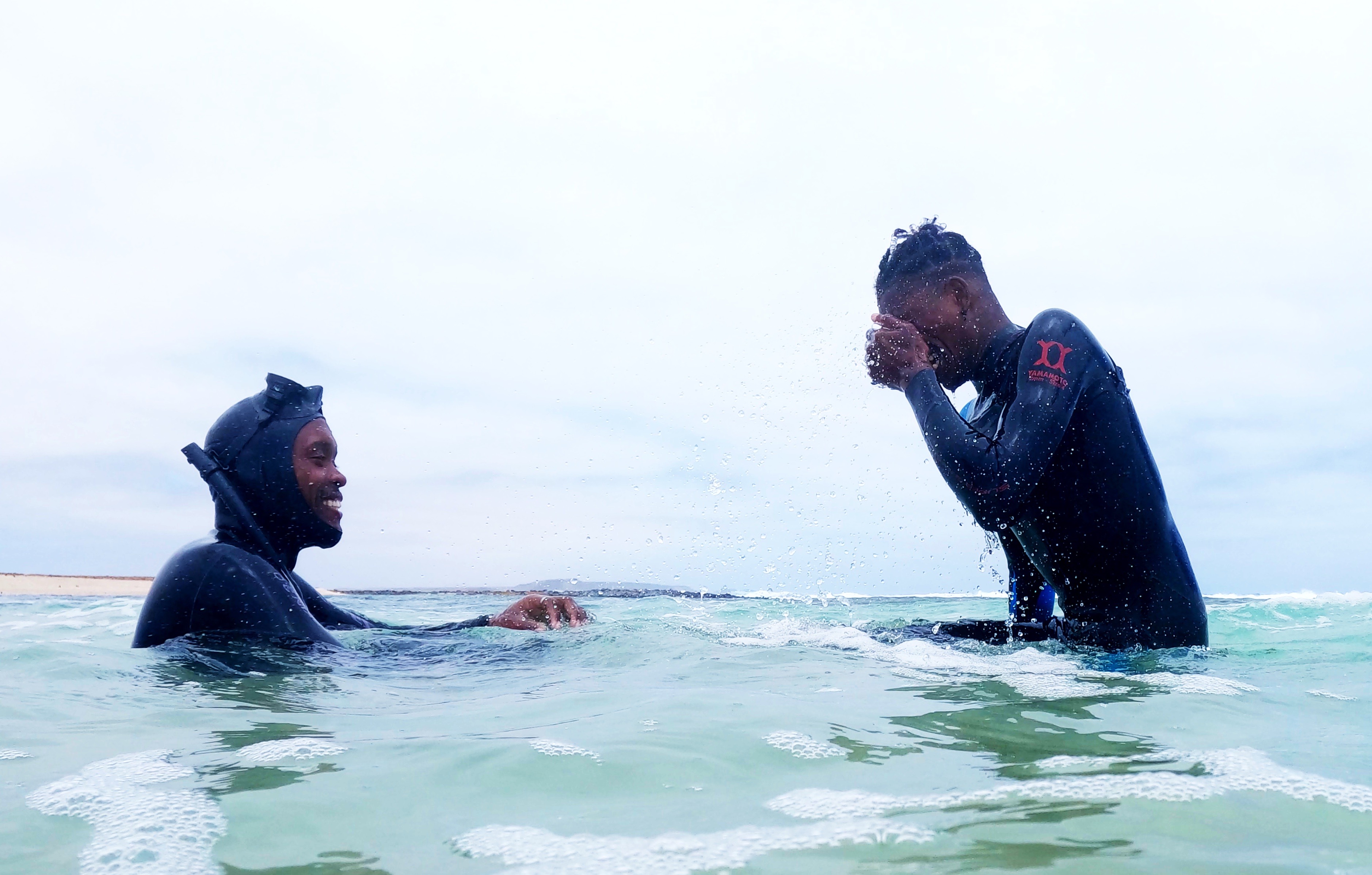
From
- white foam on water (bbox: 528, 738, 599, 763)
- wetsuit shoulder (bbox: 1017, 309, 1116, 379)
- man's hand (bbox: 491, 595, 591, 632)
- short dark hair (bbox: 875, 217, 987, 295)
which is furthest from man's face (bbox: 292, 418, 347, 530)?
wetsuit shoulder (bbox: 1017, 309, 1116, 379)

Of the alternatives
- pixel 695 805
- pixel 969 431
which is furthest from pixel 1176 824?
pixel 969 431

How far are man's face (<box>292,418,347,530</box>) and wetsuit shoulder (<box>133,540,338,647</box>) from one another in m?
0.40

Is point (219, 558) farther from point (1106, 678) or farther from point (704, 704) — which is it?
point (1106, 678)

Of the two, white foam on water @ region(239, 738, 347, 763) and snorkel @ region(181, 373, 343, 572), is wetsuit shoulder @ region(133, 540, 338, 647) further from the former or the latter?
white foam on water @ region(239, 738, 347, 763)

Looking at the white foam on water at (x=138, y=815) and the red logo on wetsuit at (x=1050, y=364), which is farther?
the red logo on wetsuit at (x=1050, y=364)

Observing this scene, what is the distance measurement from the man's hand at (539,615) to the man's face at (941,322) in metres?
2.39

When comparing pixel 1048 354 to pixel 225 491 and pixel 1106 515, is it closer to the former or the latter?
pixel 1106 515

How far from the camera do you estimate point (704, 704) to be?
8.96 ft

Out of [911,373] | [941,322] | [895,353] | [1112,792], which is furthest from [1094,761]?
[941,322]

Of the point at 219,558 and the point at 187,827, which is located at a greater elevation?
the point at 219,558

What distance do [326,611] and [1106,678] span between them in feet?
13.2

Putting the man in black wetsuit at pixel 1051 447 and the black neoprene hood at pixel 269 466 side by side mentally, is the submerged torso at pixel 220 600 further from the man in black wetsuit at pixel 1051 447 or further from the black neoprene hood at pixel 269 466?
the man in black wetsuit at pixel 1051 447

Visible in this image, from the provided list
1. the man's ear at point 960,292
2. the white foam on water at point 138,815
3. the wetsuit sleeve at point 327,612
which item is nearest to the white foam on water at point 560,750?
the white foam on water at point 138,815

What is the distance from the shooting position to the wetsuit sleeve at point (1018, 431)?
3398 mm
